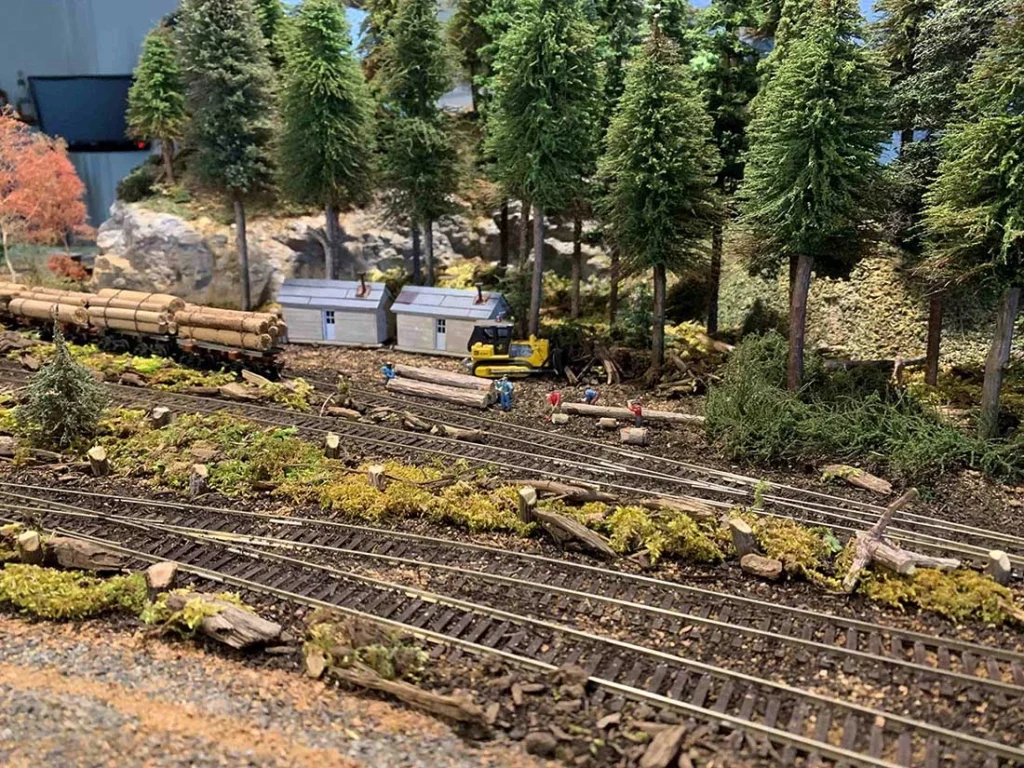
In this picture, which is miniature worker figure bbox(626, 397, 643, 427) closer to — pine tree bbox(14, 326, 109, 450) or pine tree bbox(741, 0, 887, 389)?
pine tree bbox(741, 0, 887, 389)

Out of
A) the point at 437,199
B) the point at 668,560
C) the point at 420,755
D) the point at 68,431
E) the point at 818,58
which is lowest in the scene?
the point at 420,755

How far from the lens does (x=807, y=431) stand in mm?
16859

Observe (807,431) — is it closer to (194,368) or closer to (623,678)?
(623,678)

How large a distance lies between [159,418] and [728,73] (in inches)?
744

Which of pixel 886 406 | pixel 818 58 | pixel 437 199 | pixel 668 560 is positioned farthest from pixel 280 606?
pixel 437 199

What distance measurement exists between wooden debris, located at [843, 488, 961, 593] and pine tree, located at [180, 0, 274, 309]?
23.7 meters

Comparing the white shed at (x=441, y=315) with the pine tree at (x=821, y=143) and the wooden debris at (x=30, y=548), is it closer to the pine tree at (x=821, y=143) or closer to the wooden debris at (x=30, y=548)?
the pine tree at (x=821, y=143)

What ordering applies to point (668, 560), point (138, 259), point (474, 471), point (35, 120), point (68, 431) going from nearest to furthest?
point (668, 560) → point (474, 471) → point (68, 431) → point (138, 259) → point (35, 120)

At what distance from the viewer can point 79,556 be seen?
1188 cm

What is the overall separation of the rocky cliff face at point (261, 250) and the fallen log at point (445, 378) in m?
9.72

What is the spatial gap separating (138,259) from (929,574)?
30.0 metres

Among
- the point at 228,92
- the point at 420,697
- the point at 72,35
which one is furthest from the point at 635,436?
the point at 72,35

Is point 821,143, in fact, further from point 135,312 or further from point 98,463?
point 135,312

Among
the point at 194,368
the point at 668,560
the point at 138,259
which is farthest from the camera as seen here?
the point at 138,259
